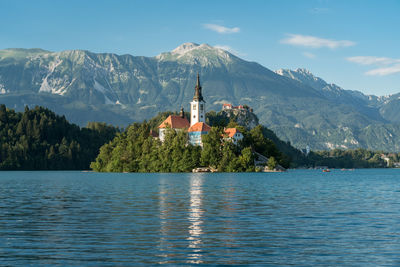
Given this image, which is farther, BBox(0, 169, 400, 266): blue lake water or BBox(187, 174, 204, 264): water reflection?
BBox(187, 174, 204, 264): water reflection

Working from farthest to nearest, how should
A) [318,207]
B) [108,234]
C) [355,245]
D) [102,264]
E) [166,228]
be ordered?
[318,207] → [166,228] → [108,234] → [355,245] → [102,264]

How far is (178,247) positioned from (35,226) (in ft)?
45.8

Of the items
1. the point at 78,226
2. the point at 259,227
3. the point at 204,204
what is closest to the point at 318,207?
the point at 204,204

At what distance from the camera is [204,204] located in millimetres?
58781

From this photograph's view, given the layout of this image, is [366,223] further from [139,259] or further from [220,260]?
[139,259]

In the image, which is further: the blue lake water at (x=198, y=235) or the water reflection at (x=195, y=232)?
the water reflection at (x=195, y=232)

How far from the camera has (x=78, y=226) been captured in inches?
1539

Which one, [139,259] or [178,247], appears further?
[178,247]

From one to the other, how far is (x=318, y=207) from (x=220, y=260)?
31325mm

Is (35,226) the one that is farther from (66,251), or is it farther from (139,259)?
(139,259)

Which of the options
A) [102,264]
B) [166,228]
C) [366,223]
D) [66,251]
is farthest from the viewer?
[366,223]

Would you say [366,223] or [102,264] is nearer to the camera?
[102,264]

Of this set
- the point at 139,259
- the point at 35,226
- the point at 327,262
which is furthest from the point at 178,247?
the point at 35,226

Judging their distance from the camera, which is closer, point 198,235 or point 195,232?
point 198,235
